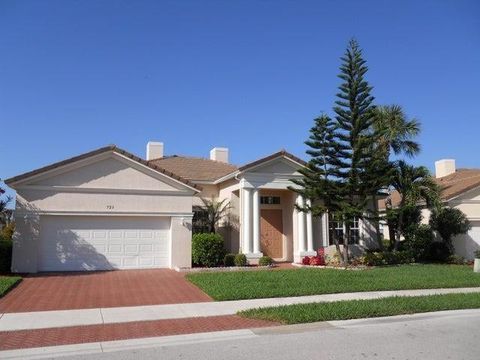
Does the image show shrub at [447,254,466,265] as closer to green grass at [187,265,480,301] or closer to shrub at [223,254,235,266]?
green grass at [187,265,480,301]

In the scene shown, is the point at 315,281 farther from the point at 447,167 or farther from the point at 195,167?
the point at 447,167

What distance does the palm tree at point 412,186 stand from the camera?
21109 mm

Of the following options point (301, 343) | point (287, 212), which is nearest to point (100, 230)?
point (287, 212)

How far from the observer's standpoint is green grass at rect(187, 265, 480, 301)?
12.0 meters

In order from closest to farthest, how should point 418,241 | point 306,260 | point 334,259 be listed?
point 306,260 < point 334,259 < point 418,241

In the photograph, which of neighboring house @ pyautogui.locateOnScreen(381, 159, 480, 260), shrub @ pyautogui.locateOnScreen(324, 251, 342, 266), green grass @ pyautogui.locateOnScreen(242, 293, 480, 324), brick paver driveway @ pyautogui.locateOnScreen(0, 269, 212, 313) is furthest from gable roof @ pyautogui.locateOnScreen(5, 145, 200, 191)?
neighboring house @ pyautogui.locateOnScreen(381, 159, 480, 260)

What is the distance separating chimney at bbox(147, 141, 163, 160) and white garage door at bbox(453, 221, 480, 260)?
1670 centimetres

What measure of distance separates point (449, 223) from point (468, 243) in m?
2.19

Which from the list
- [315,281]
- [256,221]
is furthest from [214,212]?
[315,281]

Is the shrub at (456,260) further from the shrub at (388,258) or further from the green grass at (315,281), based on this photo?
the green grass at (315,281)

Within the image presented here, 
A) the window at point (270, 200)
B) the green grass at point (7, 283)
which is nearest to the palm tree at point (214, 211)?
the window at point (270, 200)

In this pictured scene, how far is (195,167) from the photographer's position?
24672 mm

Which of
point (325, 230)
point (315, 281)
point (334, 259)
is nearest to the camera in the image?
point (315, 281)

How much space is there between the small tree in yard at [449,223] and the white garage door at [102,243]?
1323 cm
